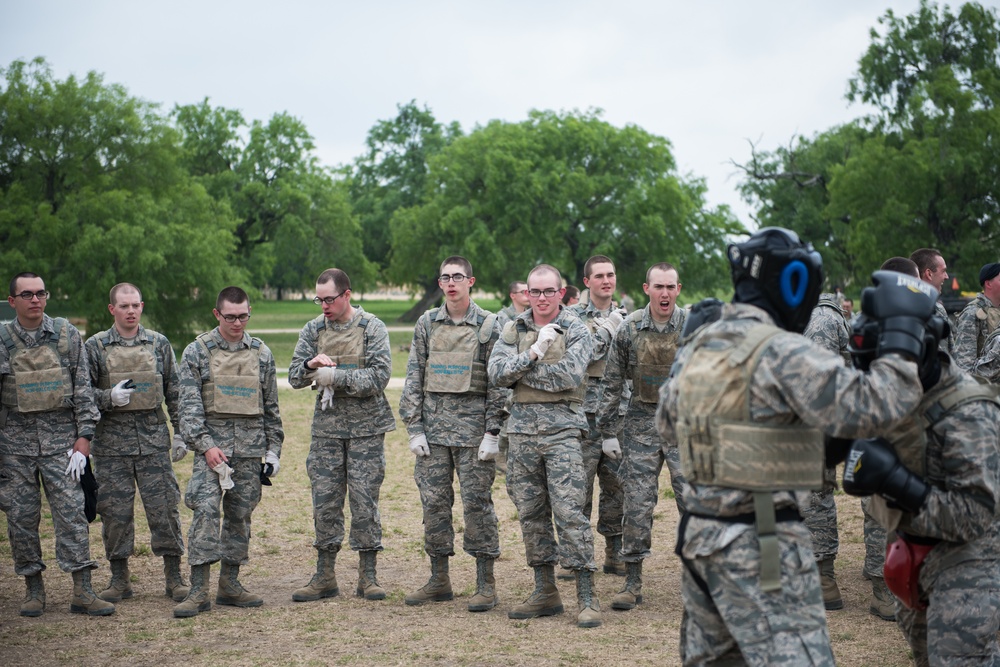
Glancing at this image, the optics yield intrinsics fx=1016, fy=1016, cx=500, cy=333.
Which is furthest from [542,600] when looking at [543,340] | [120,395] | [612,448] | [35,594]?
[35,594]

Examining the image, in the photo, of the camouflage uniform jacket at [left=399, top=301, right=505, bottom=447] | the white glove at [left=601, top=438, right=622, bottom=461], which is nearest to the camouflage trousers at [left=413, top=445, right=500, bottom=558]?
the camouflage uniform jacket at [left=399, top=301, right=505, bottom=447]

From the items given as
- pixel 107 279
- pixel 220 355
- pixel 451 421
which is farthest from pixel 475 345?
pixel 107 279

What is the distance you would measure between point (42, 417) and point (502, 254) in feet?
130

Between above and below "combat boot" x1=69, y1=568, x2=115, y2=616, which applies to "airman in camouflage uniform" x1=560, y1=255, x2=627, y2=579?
above

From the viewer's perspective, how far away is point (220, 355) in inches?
318

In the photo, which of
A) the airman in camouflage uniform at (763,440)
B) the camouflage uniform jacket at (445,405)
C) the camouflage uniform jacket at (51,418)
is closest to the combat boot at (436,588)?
the camouflage uniform jacket at (445,405)

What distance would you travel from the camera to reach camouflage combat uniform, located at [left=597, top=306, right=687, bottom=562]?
7688mm

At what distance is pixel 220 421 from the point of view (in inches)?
315

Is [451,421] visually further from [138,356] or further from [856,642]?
[856,642]

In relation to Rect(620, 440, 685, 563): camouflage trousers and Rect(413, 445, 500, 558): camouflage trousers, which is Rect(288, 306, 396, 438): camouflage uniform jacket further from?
Rect(620, 440, 685, 563): camouflage trousers

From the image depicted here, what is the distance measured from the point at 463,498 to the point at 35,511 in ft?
10.9

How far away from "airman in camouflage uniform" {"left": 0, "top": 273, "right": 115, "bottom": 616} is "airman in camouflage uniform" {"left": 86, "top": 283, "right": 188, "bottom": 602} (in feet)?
1.04

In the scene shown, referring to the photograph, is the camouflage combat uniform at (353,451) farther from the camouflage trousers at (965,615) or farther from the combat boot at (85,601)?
the camouflage trousers at (965,615)

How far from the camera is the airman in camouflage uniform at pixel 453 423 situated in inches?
310
